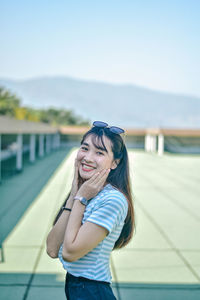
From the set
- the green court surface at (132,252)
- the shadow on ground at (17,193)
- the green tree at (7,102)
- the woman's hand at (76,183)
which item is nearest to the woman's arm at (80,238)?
the woman's hand at (76,183)

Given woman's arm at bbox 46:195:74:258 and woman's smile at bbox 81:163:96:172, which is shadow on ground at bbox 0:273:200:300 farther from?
woman's smile at bbox 81:163:96:172

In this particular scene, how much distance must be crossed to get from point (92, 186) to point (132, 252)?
14.1 feet

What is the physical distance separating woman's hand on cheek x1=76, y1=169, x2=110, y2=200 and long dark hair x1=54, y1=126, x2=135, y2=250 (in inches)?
6.5

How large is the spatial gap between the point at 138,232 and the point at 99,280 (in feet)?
17.7

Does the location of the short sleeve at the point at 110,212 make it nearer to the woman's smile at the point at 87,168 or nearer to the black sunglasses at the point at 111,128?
the woman's smile at the point at 87,168

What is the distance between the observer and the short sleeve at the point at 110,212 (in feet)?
5.48

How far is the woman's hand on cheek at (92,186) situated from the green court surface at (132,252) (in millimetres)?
2765

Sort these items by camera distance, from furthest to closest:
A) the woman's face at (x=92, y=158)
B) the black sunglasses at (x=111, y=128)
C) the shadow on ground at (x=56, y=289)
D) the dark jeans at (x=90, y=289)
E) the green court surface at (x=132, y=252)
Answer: the green court surface at (x=132, y=252) < the shadow on ground at (x=56, y=289) < the black sunglasses at (x=111, y=128) < the woman's face at (x=92, y=158) < the dark jeans at (x=90, y=289)

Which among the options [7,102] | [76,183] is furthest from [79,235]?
[7,102]

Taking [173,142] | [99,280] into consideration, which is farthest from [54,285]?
[173,142]

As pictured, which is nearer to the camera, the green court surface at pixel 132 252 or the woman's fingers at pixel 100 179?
the woman's fingers at pixel 100 179

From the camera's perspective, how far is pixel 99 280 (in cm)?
179

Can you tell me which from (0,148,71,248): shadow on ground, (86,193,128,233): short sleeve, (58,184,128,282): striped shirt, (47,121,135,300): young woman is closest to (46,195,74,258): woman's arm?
(47,121,135,300): young woman

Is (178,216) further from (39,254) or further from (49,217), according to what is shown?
(39,254)
